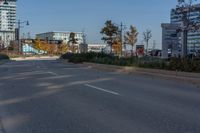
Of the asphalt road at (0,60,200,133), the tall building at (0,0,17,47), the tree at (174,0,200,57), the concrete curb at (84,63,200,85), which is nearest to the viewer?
the asphalt road at (0,60,200,133)

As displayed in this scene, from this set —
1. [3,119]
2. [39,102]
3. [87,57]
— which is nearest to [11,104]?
[39,102]

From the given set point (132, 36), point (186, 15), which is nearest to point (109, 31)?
point (132, 36)

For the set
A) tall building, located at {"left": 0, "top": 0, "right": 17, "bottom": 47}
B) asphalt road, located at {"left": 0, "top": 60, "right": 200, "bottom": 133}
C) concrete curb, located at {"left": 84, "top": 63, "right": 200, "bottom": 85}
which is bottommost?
asphalt road, located at {"left": 0, "top": 60, "right": 200, "bottom": 133}

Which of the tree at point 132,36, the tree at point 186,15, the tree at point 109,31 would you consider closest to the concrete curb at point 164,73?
the tree at point 186,15

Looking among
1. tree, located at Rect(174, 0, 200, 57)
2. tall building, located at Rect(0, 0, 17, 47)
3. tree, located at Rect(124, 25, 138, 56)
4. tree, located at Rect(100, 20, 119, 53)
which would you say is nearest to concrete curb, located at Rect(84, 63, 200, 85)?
tree, located at Rect(174, 0, 200, 57)

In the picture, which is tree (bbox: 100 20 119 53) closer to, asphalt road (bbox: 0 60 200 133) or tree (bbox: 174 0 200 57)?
tree (bbox: 174 0 200 57)

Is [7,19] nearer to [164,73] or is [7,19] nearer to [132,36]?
[132,36]

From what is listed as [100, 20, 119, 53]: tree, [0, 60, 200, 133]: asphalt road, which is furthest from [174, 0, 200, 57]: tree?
[100, 20, 119, 53]: tree

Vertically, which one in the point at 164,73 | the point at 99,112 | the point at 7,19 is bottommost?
the point at 99,112

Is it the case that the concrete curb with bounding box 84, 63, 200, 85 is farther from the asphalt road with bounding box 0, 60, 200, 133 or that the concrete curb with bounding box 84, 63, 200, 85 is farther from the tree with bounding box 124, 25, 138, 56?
the tree with bounding box 124, 25, 138, 56

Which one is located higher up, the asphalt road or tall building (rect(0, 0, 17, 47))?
tall building (rect(0, 0, 17, 47))

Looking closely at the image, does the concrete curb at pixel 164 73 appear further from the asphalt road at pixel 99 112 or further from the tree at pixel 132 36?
the tree at pixel 132 36

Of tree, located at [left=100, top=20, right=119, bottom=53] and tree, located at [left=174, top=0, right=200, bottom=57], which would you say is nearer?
tree, located at [left=174, top=0, right=200, bottom=57]

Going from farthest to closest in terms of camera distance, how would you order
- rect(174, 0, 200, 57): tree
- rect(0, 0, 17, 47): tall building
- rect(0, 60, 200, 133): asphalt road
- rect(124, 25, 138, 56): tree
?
rect(0, 0, 17, 47): tall building → rect(124, 25, 138, 56): tree → rect(174, 0, 200, 57): tree → rect(0, 60, 200, 133): asphalt road
